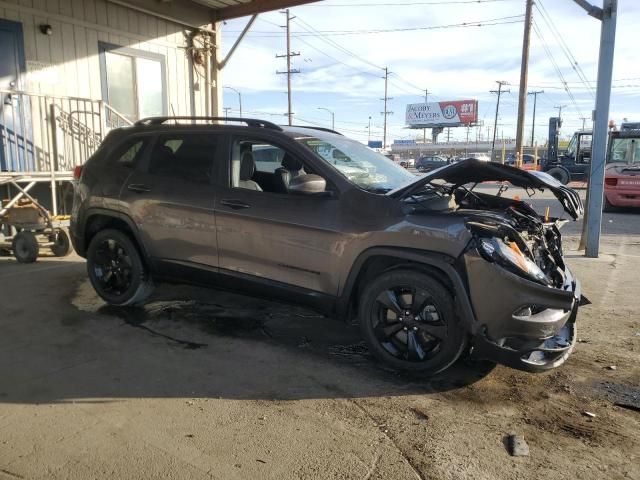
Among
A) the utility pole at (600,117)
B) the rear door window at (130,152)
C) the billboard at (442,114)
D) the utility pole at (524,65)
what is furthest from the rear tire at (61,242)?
the billboard at (442,114)

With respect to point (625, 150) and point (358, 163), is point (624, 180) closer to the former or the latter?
point (625, 150)

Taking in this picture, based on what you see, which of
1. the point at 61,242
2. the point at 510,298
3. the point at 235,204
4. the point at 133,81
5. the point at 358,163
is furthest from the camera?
the point at 133,81

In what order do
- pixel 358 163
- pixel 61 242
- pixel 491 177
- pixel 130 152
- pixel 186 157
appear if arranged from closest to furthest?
pixel 491 177, pixel 358 163, pixel 186 157, pixel 130 152, pixel 61 242

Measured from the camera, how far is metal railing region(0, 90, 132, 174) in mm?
8266

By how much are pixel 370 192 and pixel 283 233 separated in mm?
766

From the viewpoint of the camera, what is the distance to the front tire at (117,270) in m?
5.11

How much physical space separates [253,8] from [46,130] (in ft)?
15.5

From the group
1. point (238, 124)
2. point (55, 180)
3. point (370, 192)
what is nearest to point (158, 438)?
point (370, 192)

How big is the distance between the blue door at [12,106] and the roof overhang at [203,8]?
7.94 ft

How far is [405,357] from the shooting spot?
3.77m

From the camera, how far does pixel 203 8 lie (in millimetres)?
11477

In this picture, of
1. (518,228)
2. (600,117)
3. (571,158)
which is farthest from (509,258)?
(571,158)

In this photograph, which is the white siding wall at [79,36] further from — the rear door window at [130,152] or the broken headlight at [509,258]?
the broken headlight at [509,258]

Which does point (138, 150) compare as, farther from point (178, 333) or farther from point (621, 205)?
point (621, 205)
